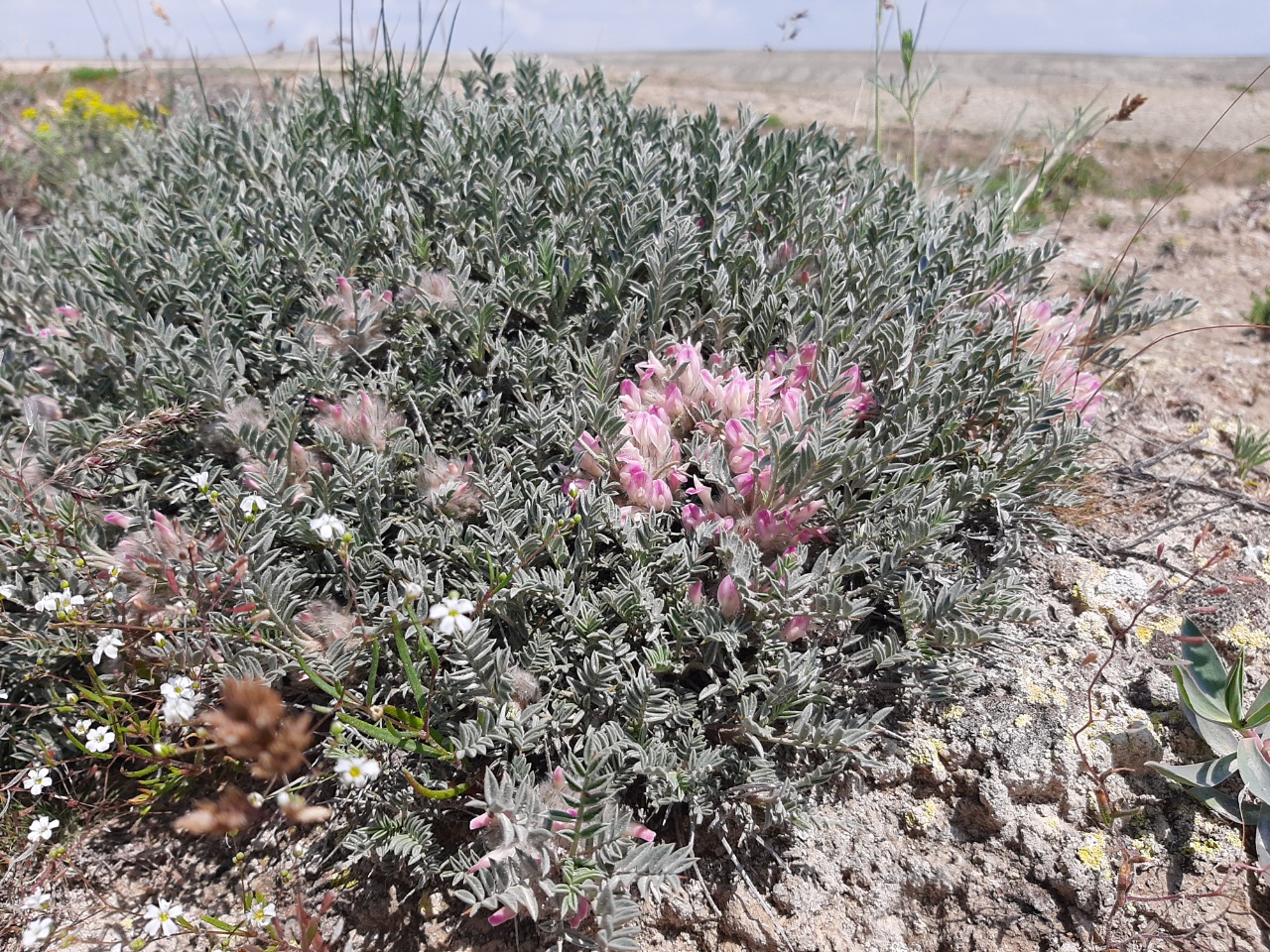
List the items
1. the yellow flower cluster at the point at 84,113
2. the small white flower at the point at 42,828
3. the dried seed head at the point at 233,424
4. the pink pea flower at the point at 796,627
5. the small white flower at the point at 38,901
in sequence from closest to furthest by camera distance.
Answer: the small white flower at the point at 38,901 → the small white flower at the point at 42,828 → the pink pea flower at the point at 796,627 → the dried seed head at the point at 233,424 → the yellow flower cluster at the point at 84,113

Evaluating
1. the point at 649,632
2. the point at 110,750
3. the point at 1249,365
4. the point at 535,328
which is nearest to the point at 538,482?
the point at 649,632

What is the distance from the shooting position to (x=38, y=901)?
2.05m

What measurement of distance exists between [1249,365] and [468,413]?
13.5ft

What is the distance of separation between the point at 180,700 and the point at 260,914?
556 mm

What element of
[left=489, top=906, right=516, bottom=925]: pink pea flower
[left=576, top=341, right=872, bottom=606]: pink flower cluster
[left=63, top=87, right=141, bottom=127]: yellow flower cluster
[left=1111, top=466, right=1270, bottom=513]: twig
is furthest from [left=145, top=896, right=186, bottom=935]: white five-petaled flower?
[left=63, top=87, right=141, bottom=127]: yellow flower cluster

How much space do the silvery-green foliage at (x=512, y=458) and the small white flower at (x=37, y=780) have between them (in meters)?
0.18

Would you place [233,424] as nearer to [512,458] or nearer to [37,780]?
[512,458]

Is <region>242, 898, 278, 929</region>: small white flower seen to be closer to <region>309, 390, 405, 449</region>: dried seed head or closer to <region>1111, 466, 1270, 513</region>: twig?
<region>309, 390, 405, 449</region>: dried seed head

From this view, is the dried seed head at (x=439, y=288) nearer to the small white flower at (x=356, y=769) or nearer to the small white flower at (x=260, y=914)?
the small white flower at (x=356, y=769)

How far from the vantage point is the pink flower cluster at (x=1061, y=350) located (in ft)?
9.46

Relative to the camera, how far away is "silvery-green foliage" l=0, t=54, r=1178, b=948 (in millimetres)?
2219

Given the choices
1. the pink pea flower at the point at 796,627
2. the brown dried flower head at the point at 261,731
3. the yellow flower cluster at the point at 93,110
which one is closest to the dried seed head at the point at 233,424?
the brown dried flower head at the point at 261,731

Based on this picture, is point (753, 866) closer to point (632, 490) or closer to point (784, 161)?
point (632, 490)

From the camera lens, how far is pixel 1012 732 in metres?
2.42
